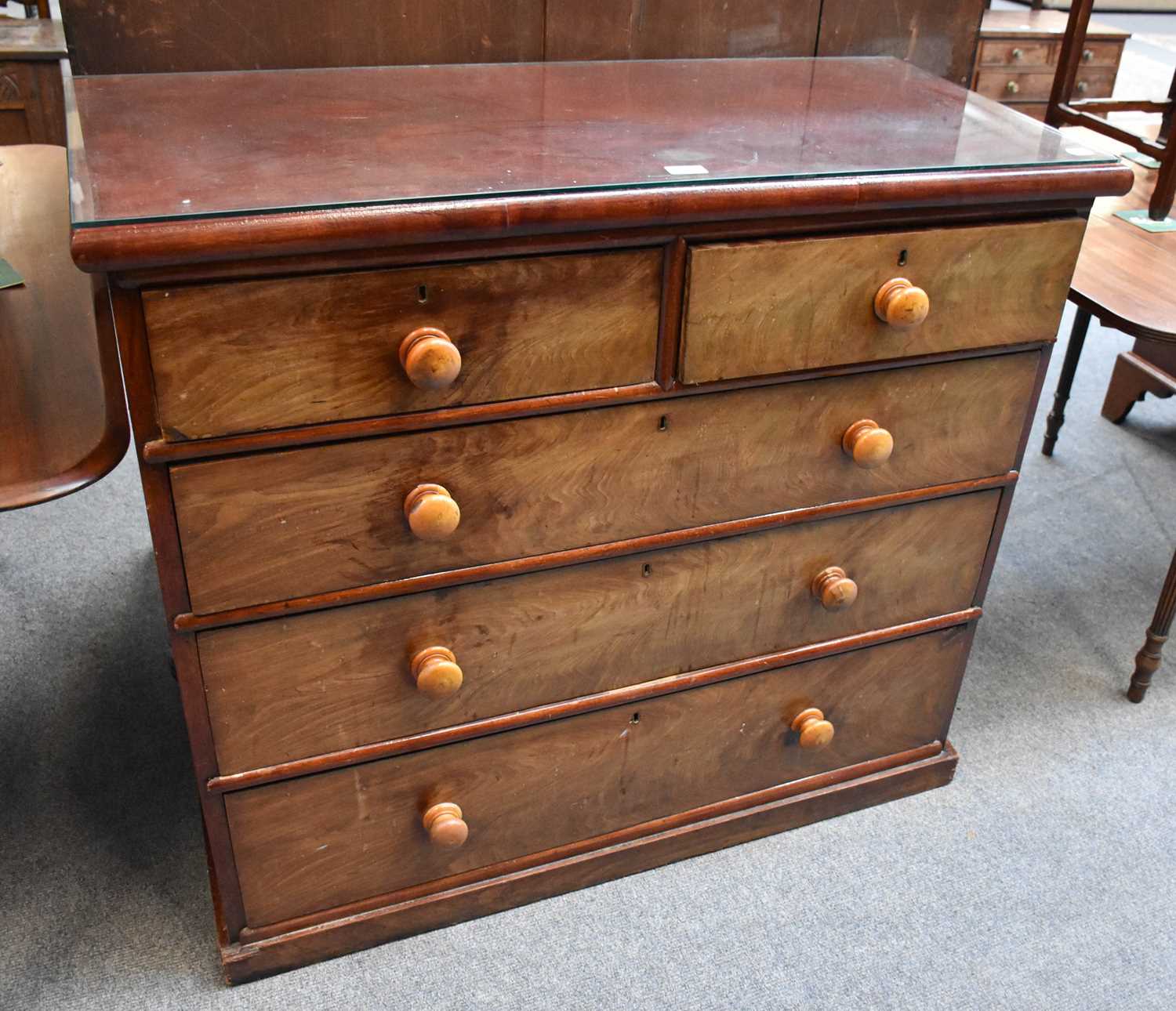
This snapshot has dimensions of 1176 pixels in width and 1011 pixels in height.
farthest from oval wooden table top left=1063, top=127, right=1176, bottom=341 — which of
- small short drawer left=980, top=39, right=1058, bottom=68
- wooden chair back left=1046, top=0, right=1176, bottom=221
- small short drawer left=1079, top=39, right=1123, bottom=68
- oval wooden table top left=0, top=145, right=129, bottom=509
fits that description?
small short drawer left=1079, top=39, right=1123, bottom=68

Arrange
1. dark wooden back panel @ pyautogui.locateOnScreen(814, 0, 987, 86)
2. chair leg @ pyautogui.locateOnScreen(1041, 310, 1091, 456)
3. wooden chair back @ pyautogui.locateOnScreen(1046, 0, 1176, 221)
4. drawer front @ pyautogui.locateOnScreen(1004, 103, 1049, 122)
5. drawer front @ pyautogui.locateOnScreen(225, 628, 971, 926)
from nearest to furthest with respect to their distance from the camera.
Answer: drawer front @ pyautogui.locateOnScreen(225, 628, 971, 926) < dark wooden back panel @ pyautogui.locateOnScreen(814, 0, 987, 86) < wooden chair back @ pyautogui.locateOnScreen(1046, 0, 1176, 221) < chair leg @ pyautogui.locateOnScreen(1041, 310, 1091, 456) < drawer front @ pyautogui.locateOnScreen(1004, 103, 1049, 122)

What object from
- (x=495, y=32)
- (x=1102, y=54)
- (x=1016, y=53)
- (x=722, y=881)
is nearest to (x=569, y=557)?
(x=722, y=881)

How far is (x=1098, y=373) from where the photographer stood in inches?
122

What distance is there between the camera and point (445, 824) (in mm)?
1437

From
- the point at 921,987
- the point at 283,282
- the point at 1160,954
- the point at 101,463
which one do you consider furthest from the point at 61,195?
the point at 1160,954

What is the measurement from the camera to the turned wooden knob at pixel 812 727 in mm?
1614

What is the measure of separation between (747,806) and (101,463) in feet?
3.30

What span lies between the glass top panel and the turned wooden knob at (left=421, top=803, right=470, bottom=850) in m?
0.78

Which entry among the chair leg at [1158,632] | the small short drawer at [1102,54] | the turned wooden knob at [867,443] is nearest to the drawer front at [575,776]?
the turned wooden knob at [867,443]

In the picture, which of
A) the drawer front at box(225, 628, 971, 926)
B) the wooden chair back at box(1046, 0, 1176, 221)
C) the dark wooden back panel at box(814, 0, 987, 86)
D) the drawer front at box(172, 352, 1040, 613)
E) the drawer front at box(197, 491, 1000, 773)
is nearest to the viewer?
the drawer front at box(172, 352, 1040, 613)

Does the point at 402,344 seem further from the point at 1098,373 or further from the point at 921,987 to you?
the point at 1098,373

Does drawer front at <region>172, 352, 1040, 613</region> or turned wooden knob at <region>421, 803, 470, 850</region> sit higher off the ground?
drawer front at <region>172, 352, 1040, 613</region>

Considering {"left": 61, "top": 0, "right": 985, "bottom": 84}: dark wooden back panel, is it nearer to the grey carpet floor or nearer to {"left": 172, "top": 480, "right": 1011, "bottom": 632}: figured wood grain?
{"left": 172, "top": 480, "right": 1011, "bottom": 632}: figured wood grain

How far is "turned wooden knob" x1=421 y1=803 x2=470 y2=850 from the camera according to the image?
144 cm
